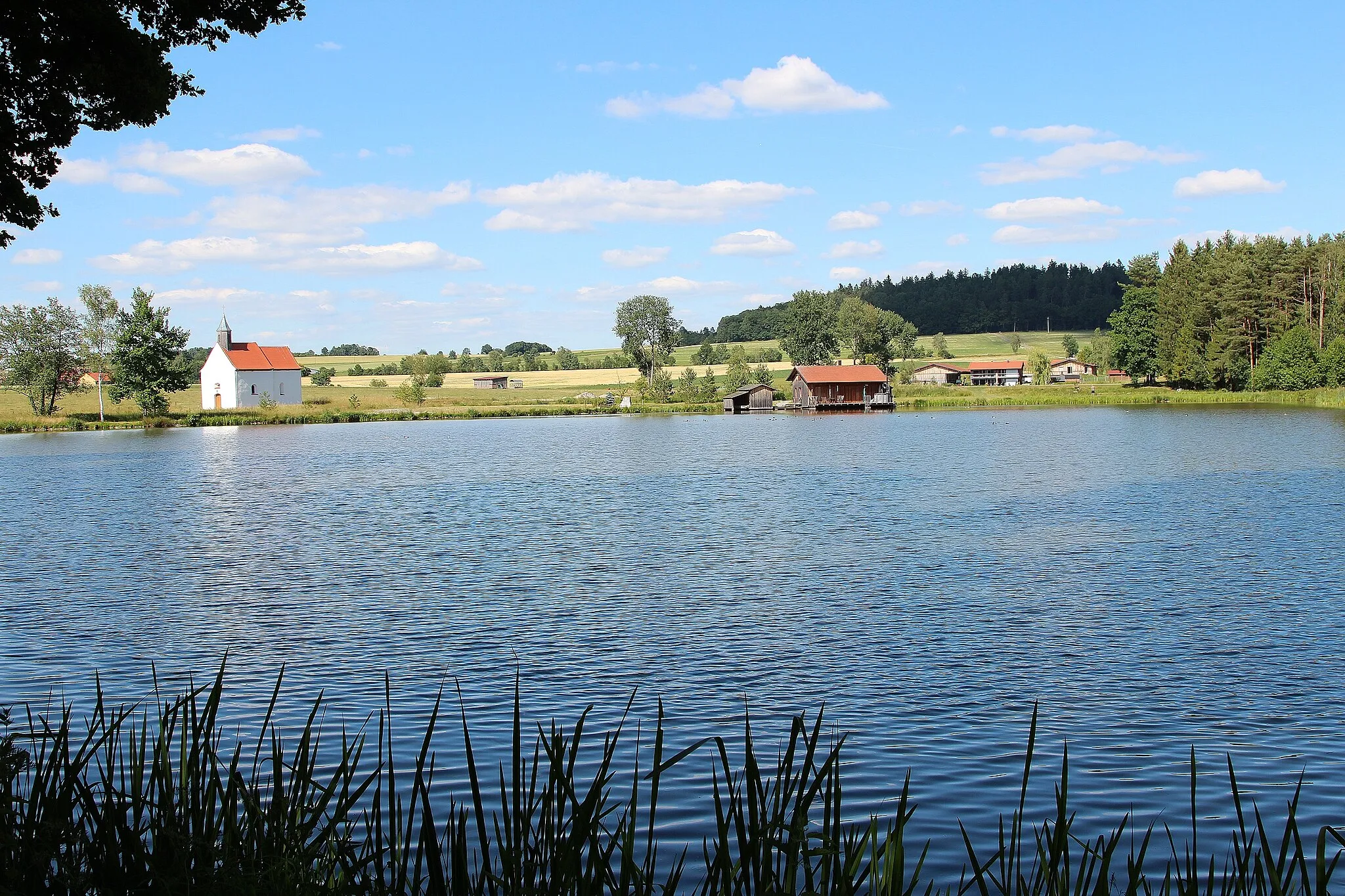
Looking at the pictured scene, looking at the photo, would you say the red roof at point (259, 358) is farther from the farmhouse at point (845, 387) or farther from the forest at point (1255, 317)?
the forest at point (1255, 317)

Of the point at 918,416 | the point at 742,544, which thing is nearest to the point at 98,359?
the point at 918,416

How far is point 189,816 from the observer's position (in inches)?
188

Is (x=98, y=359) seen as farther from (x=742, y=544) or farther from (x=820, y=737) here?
(x=820, y=737)

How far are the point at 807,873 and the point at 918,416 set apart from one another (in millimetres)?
92874

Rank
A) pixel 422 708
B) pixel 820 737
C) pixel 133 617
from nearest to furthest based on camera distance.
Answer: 1. pixel 820 737
2. pixel 422 708
3. pixel 133 617

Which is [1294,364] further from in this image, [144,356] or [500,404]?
[144,356]

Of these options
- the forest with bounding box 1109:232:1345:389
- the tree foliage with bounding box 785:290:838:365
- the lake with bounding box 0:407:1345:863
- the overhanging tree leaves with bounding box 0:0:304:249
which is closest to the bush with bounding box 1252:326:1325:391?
the forest with bounding box 1109:232:1345:389

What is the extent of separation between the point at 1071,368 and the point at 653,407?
77.3 meters

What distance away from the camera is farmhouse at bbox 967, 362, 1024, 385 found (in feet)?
500

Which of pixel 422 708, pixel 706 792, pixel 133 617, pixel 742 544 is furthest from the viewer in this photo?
pixel 742 544

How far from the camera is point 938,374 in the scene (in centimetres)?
15550

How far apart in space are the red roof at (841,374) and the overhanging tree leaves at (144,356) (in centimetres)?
5495

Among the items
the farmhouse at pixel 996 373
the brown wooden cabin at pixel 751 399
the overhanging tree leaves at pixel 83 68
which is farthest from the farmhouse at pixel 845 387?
the overhanging tree leaves at pixel 83 68

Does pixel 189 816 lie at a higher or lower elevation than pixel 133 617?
higher
